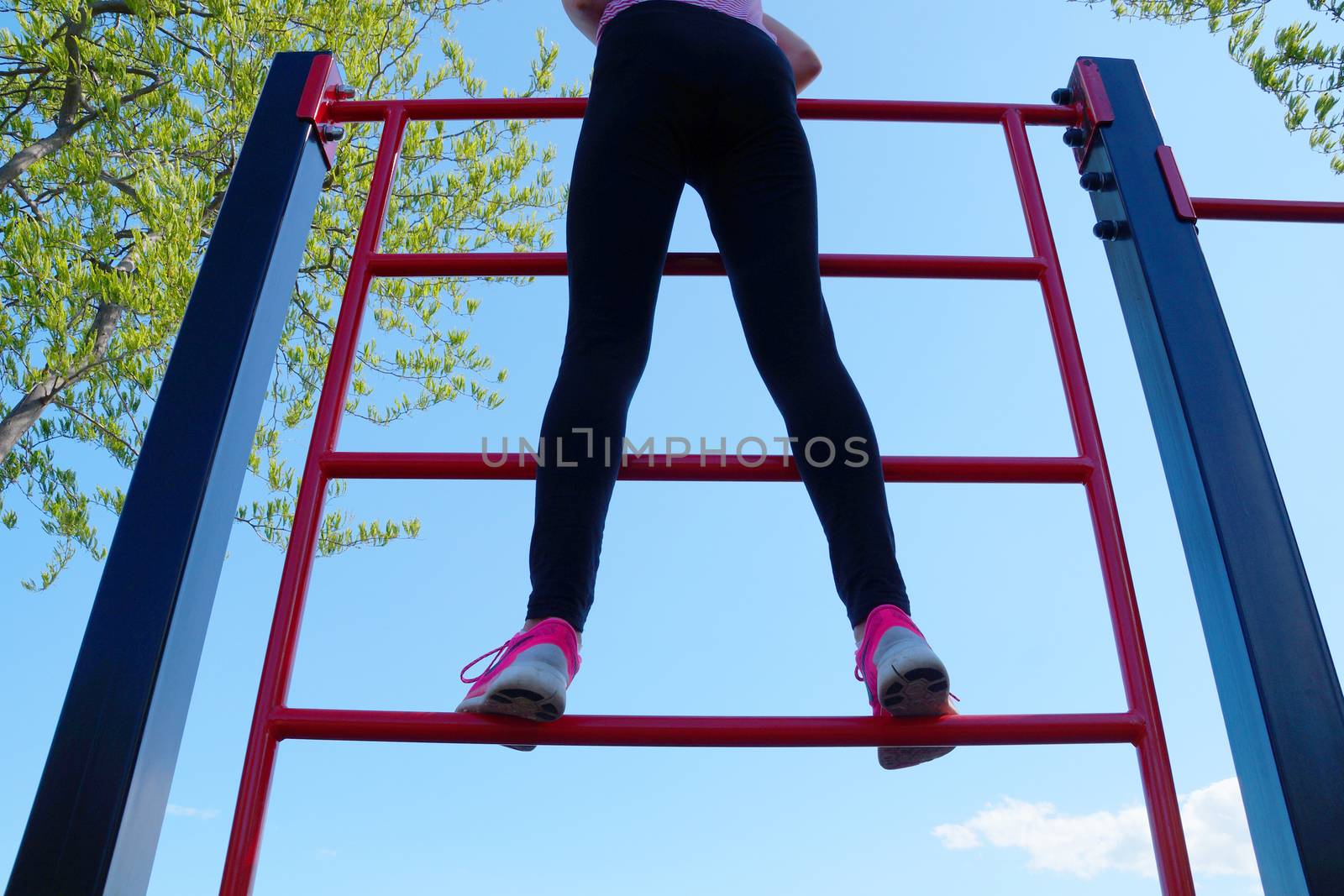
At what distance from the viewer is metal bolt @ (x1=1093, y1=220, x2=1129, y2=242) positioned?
139cm

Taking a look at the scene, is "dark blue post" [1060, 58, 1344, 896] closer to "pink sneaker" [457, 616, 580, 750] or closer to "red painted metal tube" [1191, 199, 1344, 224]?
"red painted metal tube" [1191, 199, 1344, 224]

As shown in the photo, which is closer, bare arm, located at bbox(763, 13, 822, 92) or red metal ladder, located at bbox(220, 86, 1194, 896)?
red metal ladder, located at bbox(220, 86, 1194, 896)

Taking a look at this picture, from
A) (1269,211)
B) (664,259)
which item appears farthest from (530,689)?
(1269,211)

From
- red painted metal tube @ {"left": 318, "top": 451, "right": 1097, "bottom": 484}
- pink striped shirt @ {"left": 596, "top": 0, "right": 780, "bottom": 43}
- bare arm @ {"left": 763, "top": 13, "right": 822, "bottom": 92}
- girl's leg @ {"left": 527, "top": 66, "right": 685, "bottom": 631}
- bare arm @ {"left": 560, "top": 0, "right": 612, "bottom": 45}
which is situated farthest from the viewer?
bare arm @ {"left": 763, "top": 13, "right": 822, "bottom": 92}

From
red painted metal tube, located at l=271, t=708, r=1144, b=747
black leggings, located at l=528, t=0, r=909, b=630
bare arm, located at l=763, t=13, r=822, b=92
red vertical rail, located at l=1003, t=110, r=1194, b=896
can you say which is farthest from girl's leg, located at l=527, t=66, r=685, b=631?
red vertical rail, located at l=1003, t=110, r=1194, b=896

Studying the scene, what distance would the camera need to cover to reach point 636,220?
3.93 ft

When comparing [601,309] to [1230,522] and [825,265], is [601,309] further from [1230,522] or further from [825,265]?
[1230,522]

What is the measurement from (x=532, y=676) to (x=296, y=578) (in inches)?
14.4

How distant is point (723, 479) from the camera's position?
1.24 meters

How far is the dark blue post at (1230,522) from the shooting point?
929 millimetres

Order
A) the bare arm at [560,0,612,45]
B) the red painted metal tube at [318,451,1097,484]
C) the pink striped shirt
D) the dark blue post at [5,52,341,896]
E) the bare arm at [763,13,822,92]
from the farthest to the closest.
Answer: the bare arm at [763,13,822,92], the bare arm at [560,0,612,45], the pink striped shirt, the red painted metal tube at [318,451,1097,484], the dark blue post at [5,52,341,896]

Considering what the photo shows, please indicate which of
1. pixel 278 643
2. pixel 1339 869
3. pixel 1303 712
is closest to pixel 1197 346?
pixel 1303 712

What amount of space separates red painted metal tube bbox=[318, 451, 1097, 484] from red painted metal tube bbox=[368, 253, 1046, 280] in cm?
33

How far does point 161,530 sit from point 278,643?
0.17 meters
